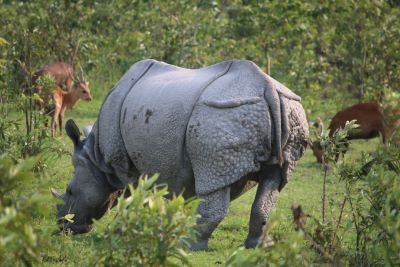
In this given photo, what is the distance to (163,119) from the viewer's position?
24.0ft

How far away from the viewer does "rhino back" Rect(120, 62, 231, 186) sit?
23.7 feet

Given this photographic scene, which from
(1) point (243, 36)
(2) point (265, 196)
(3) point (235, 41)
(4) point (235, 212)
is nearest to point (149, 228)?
(2) point (265, 196)

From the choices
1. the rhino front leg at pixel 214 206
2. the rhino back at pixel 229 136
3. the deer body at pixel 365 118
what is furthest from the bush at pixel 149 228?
the deer body at pixel 365 118

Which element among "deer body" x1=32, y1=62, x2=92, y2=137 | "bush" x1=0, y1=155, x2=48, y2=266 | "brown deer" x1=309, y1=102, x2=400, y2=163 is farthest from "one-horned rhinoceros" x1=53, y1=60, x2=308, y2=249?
"deer body" x1=32, y1=62, x2=92, y2=137

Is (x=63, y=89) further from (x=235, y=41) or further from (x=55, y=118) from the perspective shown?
(x=235, y=41)

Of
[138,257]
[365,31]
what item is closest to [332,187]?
[365,31]

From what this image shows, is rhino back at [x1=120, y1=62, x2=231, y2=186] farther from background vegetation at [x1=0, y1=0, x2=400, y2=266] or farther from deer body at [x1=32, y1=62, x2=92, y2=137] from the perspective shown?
deer body at [x1=32, y1=62, x2=92, y2=137]

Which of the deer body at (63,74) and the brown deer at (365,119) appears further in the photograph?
the deer body at (63,74)

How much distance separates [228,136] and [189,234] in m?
1.98

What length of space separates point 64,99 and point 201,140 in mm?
7851

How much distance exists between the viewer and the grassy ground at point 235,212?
673 cm

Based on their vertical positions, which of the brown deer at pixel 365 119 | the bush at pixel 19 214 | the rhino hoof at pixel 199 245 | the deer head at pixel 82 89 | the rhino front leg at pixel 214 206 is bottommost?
the deer head at pixel 82 89

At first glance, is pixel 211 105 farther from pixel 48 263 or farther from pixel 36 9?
pixel 36 9

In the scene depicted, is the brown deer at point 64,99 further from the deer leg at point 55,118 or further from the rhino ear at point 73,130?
the rhino ear at point 73,130
